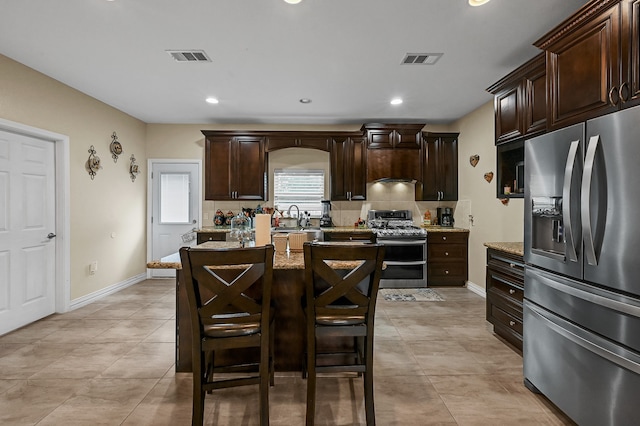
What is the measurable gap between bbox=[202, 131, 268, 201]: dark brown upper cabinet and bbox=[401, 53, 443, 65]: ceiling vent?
9.42 feet

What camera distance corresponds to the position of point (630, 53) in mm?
1707

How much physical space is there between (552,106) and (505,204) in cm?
219

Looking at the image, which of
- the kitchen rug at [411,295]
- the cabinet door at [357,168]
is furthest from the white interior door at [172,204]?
the kitchen rug at [411,295]

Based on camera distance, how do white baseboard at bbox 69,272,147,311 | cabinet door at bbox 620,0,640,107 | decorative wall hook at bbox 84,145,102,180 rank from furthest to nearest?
decorative wall hook at bbox 84,145,102,180
white baseboard at bbox 69,272,147,311
cabinet door at bbox 620,0,640,107

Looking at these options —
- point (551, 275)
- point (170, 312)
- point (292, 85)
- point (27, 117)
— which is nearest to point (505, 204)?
point (551, 275)

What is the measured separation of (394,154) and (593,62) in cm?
369

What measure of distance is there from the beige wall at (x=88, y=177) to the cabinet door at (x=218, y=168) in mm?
1225

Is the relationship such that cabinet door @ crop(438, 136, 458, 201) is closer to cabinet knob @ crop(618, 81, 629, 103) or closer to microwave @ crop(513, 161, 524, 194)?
microwave @ crop(513, 161, 524, 194)

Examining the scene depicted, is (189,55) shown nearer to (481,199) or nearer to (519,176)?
(519,176)

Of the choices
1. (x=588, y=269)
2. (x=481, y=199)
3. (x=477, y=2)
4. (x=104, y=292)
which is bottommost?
(x=104, y=292)

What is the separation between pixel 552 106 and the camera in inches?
89.7

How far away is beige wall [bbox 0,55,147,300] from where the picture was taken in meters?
3.51

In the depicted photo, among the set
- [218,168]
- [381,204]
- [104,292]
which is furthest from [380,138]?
[104,292]

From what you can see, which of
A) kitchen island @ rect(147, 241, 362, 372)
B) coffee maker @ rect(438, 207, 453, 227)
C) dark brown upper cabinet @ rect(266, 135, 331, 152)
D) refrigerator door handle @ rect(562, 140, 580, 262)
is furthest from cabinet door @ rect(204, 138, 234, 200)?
refrigerator door handle @ rect(562, 140, 580, 262)
